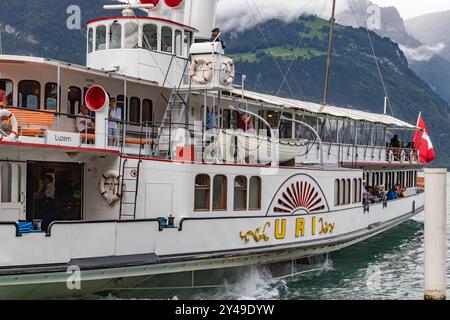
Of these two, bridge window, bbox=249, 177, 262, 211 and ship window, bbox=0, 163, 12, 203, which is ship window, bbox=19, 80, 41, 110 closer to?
ship window, bbox=0, 163, 12, 203

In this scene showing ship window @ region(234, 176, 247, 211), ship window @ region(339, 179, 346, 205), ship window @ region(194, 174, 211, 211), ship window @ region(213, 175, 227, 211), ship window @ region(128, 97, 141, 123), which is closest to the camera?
ship window @ region(194, 174, 211, 211)

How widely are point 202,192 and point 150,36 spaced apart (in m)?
6.25

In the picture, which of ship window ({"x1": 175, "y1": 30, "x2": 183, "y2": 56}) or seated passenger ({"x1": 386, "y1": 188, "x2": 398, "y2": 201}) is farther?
seated passenger ({"x1": 386, "y1": 188, "x2": 398, "y2": 201})

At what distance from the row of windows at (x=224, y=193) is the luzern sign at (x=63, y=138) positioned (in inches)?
114

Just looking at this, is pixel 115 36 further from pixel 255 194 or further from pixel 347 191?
pixel 347 191

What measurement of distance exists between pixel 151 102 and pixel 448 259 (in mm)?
12785

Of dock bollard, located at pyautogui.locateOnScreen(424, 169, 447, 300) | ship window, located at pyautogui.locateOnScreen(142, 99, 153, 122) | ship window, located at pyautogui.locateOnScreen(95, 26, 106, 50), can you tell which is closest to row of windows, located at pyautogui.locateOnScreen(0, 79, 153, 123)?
ship window, located at pyautogui.locateOnScreen(142, 99, 153, 122)

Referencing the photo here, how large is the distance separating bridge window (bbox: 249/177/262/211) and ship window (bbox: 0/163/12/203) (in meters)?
5.73

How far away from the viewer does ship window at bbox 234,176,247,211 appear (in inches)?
615

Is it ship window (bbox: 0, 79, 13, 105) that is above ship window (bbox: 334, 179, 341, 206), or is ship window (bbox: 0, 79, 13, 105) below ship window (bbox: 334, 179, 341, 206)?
above

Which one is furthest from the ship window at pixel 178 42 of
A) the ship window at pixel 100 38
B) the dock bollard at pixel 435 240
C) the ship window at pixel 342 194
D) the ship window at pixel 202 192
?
the dock bollard at pixel 435 240

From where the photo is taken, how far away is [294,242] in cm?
1689

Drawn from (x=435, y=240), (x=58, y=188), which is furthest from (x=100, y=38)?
(x=435, y=240)
